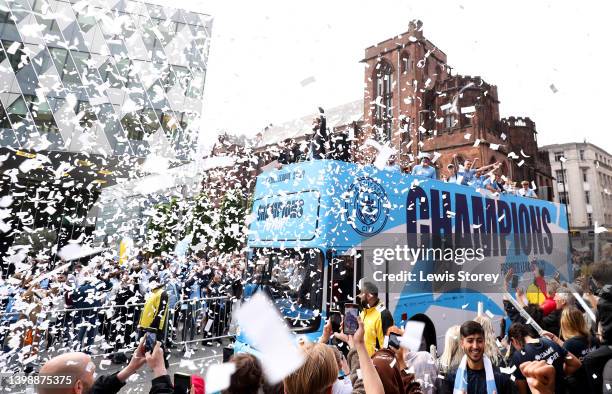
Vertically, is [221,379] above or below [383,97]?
below

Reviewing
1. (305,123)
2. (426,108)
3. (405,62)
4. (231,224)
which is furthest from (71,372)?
(305,123)

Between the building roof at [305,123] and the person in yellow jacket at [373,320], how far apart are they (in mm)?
35448

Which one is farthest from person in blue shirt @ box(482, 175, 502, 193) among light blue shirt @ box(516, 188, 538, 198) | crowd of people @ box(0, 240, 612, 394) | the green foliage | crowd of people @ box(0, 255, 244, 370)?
the green foliage

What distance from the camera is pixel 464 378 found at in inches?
104

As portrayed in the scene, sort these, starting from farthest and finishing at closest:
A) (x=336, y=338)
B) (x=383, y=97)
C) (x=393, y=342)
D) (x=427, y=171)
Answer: (x=383, y=97)
(x=427, y=171)
(x=336, y=338)
(x=393, y=342)

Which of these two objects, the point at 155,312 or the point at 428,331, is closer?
the point at 428,331

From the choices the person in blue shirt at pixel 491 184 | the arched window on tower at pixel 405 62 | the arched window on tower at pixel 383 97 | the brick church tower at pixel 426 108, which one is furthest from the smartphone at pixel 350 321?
the arched window on tower at pixel 405 62

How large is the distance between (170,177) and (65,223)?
9188mm

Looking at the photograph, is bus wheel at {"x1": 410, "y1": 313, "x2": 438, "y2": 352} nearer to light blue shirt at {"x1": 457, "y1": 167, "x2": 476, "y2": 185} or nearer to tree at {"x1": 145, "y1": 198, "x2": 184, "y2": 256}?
light blue shirt at {"x1": 457, "y1": 167, "x2": 476, "y2": 185}

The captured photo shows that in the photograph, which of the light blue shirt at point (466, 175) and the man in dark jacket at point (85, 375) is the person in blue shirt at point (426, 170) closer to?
the light blue shirt at point (466, 175)

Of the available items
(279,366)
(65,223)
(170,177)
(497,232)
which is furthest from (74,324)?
(65,223)

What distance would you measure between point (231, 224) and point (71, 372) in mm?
31321

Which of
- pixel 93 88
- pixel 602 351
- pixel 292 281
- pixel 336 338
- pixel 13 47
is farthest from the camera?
pixel 13 47

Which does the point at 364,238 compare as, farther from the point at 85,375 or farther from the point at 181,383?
the point at 85,375
